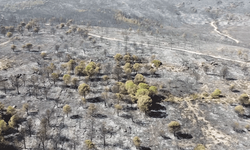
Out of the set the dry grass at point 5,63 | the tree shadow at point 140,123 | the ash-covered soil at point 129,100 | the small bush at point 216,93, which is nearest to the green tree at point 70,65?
the ash-covered soil at point 129,100

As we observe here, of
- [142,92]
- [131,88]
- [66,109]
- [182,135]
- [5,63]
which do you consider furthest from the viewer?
[5,63]

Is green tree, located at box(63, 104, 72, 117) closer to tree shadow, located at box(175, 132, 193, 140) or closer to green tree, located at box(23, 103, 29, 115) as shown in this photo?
green tree, located at box(23, 103, 29, 115)

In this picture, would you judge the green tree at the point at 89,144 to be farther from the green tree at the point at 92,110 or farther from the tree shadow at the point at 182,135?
the tree shadow at the point at 182,135

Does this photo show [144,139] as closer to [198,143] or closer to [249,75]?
[198,143]

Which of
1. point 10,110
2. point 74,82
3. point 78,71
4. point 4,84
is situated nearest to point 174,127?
point 74,82

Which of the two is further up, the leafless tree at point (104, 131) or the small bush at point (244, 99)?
the small bush at point (244, 99)

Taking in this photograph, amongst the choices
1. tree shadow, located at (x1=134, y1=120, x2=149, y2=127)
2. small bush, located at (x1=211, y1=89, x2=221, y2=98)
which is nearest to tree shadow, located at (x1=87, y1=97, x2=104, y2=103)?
tree shadow, located at (x1=134, y1=120, x2=149, y2=127)

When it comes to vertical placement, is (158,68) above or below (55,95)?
above

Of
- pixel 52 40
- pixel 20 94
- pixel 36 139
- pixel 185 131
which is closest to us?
pixel 36 139

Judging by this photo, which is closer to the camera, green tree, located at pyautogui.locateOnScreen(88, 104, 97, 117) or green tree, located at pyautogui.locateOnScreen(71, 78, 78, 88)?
green tree, located at pyautogui.locateOnScreen(88, 104, 97, 117)

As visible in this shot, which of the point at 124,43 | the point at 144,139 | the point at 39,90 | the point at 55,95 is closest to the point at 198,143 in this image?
the point at 144,139

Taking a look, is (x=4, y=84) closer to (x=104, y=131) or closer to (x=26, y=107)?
(x=26, y=107)
